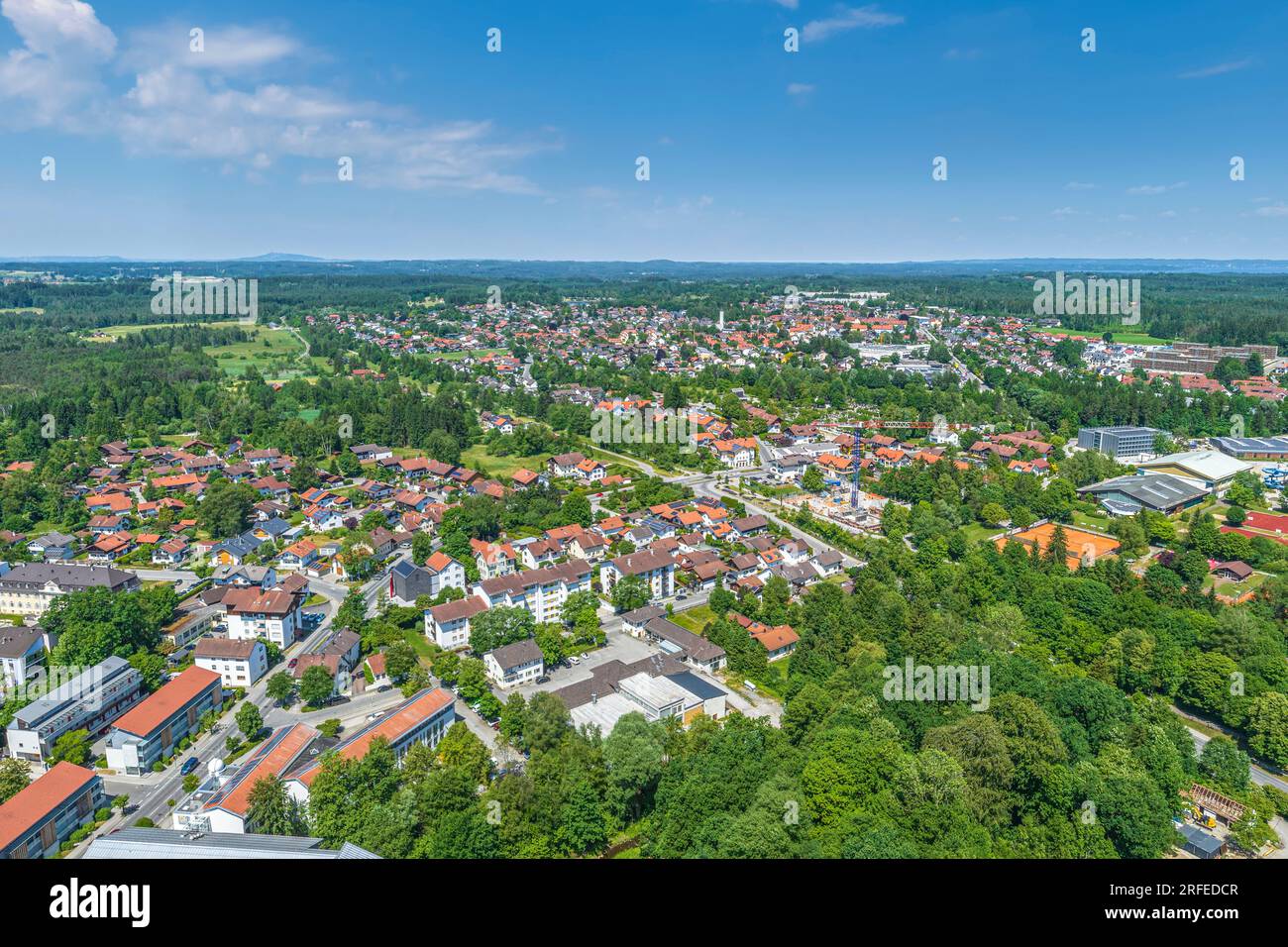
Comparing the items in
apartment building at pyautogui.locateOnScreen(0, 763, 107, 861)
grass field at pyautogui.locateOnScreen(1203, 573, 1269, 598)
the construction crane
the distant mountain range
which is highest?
the distant mountain range

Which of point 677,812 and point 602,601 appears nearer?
point 677,812

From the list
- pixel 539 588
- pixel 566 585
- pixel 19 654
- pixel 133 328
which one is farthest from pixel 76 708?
pixel 133 328

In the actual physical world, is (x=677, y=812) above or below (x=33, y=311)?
below

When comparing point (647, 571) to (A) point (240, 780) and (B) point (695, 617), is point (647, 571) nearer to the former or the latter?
(B) point (695, 617)

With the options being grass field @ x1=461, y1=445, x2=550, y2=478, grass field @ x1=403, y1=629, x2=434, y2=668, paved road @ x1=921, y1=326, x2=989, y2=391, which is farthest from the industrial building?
grass field @ x1=403, y1=629, x2=434, y2=668

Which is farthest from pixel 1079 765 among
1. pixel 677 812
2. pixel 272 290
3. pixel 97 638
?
pixel 272 290

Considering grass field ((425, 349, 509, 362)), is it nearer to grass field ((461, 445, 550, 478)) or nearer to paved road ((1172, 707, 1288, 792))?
grass field ((461, 445, 550, 478))
